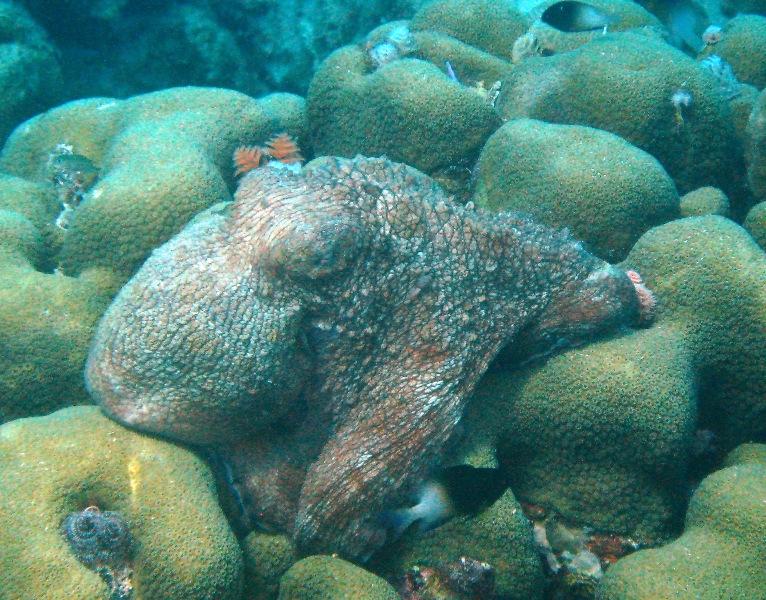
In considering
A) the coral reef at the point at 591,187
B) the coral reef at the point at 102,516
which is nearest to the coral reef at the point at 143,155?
the coral reef at the point at 102,516

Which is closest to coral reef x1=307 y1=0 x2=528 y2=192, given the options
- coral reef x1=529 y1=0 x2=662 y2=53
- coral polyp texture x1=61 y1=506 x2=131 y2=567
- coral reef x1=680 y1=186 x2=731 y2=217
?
coral reef x1=529 y1=0 x2=662 y2=53

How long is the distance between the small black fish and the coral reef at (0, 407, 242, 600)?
5.35 meters

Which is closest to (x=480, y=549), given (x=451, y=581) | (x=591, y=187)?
(x=451, y=581)

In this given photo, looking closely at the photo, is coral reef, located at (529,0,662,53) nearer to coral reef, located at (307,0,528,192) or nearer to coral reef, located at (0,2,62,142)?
coral reef, located at (307,0,528,192)

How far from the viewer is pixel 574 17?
18.0ft

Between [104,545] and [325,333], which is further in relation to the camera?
[325,333]

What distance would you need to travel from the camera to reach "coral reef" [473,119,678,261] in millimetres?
3623

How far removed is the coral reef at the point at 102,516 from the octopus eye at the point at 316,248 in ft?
3.76

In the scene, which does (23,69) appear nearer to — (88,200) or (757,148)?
(88,200)

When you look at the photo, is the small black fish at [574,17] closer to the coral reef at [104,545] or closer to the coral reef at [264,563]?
the coral reef at [264,563]

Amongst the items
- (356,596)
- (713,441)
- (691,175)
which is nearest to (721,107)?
(691,175)

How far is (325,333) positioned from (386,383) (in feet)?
1.43

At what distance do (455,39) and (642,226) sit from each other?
3157mm

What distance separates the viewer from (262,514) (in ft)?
9.53
